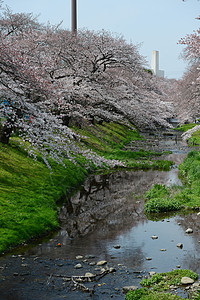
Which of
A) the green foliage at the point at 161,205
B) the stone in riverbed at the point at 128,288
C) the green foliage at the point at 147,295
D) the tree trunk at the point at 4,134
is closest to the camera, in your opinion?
the green foliage at the point at 147,295

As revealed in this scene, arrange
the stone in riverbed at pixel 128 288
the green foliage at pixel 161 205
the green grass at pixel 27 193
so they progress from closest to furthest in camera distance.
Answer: the stone in riverbed at pixel 128 288 < the green grass at pixel 27 193 < the green foliage at pixel 161 205

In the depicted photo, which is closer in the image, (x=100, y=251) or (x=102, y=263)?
(x=102, y=263)

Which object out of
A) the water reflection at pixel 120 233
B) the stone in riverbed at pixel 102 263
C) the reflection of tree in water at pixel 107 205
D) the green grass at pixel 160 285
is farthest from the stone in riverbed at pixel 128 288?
the reflection of tree in water at pixel 107 205

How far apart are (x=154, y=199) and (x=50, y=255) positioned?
6758 millimetres

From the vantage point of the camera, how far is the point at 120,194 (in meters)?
17.9

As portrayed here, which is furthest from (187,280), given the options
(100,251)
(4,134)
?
(4,134)

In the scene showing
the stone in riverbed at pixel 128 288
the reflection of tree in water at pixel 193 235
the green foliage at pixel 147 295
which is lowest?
the stone in riverbed at pixel 128 288

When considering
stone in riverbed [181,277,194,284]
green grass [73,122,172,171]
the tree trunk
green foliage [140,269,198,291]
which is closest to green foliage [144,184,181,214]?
green foliage [140,269,198,291]

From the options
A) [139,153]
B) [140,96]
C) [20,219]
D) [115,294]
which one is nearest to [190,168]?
[139,153]

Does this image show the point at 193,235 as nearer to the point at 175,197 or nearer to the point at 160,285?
the point at 175,197

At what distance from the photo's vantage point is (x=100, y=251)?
1064 centimetres

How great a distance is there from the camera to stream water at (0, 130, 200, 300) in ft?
27.3

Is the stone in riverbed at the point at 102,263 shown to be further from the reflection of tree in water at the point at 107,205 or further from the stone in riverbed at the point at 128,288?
the reflection of tree in water at the point at 107,205

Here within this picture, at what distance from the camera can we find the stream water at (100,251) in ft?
27.3
